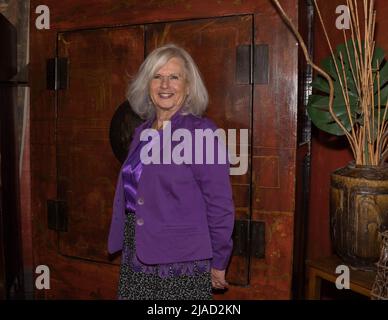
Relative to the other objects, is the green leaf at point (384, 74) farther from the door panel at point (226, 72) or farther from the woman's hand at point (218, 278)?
the woman's hand at point (218, 278)

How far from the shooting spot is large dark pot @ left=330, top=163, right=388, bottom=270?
4.13ft

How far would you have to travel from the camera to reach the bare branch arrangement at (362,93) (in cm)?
133

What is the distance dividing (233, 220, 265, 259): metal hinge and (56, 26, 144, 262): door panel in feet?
1.98

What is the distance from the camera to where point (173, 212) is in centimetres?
124

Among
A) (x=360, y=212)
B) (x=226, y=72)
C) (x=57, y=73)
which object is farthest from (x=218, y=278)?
(x=57, y=73)

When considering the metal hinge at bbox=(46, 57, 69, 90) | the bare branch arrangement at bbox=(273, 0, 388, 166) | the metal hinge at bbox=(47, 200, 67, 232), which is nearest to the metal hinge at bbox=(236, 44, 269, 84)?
the bare branch arrangement at bbox=(273, 0, 388, 166)

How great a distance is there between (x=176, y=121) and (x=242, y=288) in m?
0.77

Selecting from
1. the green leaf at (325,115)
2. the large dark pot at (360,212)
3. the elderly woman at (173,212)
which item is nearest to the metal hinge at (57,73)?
the elderly woman at (173,212)

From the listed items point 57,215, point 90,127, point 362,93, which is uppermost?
point 362,93

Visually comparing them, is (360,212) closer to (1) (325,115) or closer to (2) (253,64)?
(1) (325,115)

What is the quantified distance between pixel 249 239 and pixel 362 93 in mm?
696

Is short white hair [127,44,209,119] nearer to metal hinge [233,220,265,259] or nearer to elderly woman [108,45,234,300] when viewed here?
elderly woman [108,45,234,300]
